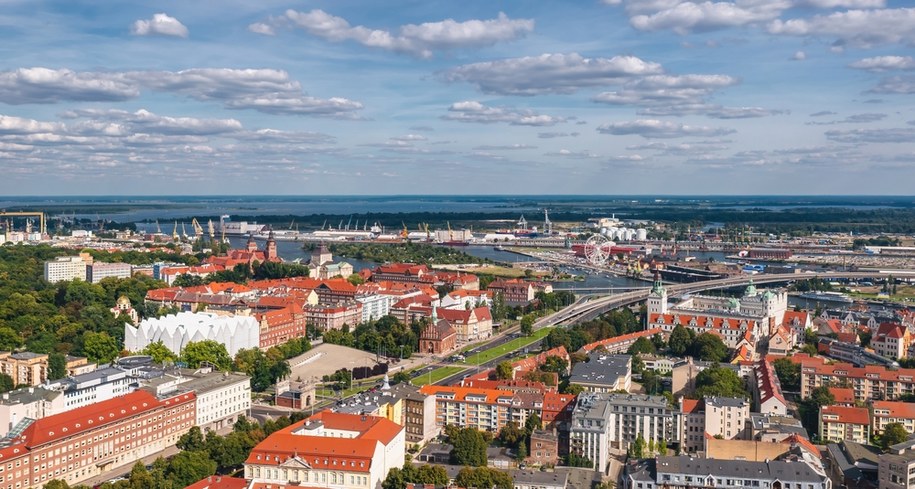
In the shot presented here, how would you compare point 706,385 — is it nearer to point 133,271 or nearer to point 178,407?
point 178,407

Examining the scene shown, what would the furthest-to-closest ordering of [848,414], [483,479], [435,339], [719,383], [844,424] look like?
1. [435,339]
2. [719,383]
3. [848,414]
4. [844,424]
5. [483,479]

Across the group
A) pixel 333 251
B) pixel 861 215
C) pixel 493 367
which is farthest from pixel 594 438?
pixel 861 215

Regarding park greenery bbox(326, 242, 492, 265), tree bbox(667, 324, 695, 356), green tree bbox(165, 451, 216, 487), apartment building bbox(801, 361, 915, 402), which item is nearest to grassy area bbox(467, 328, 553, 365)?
tree bbox(667, 324, 695, 356)

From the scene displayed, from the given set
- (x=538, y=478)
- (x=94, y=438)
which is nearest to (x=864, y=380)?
(x=538, y=478)

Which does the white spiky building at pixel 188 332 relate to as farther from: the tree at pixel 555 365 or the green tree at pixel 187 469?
the green tree at pixel 187 469

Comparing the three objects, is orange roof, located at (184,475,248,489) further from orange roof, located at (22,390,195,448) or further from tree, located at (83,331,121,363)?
tree, located at (83,331,121,363)

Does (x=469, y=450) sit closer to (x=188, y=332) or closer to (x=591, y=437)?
(x=591, y=437)
